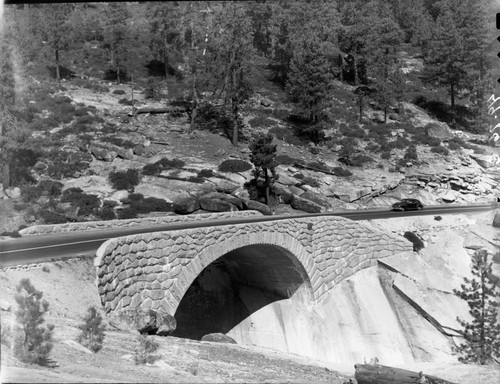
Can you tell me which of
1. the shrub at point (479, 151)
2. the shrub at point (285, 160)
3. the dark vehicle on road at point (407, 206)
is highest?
the shrub at point (285, 160)

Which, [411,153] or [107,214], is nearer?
[107,214]

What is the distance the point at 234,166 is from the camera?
50.2m

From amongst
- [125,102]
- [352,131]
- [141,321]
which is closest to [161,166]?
[125,102]

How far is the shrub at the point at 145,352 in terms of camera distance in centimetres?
1128

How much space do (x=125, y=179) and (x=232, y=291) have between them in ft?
55.7

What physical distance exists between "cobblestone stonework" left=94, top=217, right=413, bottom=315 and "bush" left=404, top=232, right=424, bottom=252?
0.79 meters

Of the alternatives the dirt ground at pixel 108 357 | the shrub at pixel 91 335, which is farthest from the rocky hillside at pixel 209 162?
the shrub at pixel 91 335

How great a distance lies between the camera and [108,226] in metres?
25.5

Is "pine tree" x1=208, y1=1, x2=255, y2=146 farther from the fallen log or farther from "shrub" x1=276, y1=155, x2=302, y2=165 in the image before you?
the fallen log

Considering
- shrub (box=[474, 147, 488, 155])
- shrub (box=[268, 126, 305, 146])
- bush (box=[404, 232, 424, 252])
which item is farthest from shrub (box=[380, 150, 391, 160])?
bush (box=[404, 232, 424, 252])

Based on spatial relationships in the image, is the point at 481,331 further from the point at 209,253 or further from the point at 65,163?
the point at 65,163

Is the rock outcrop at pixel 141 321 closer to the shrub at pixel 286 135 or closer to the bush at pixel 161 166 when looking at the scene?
the bush at pixel 161 166

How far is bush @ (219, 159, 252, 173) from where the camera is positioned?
49812 millimetres

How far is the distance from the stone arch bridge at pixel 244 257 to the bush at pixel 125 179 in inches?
599
